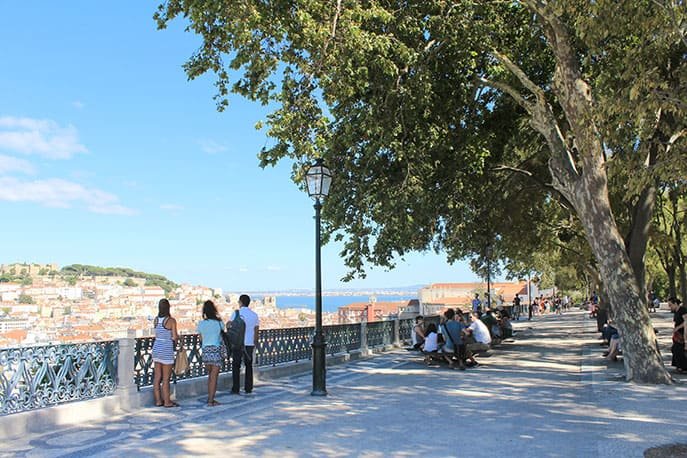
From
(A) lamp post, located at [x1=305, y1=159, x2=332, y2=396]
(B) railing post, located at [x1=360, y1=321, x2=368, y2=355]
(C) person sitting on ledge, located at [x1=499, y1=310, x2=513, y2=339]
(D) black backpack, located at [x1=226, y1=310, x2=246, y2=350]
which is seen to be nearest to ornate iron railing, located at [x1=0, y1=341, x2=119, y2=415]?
(D) black backpack, located at [x1=226, y1=310, x2=246, y2=350]

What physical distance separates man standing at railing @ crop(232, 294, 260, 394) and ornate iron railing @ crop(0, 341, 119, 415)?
2521 millimetres

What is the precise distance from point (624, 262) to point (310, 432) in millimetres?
7975

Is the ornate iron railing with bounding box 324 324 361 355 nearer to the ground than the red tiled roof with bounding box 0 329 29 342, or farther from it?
nearer to the ground

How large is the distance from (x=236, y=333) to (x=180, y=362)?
4.10 feet

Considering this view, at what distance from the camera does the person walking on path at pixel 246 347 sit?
11680 millimetres

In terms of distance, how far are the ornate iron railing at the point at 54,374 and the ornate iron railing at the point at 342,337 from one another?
27.1 ft

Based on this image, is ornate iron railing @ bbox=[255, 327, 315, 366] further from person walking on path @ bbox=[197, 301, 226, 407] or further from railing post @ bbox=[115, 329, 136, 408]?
railing post @ bbox=[115, 329, 136, 408]

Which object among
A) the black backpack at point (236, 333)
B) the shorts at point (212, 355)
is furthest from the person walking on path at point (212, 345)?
the black backpack at point (236, 333)

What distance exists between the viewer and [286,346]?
15.1 m

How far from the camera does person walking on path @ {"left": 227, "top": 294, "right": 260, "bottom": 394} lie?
460 inches

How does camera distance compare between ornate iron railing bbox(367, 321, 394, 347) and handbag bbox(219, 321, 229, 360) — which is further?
ornate iron railing bbox(367, 321, 394, 347)

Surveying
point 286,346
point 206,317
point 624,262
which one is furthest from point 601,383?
point 206,317

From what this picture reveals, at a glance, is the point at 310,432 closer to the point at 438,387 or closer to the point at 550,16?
the point at 438,387

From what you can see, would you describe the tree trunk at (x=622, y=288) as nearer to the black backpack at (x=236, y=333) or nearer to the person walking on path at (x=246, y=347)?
the person walking on path at (x=246, y=347)
